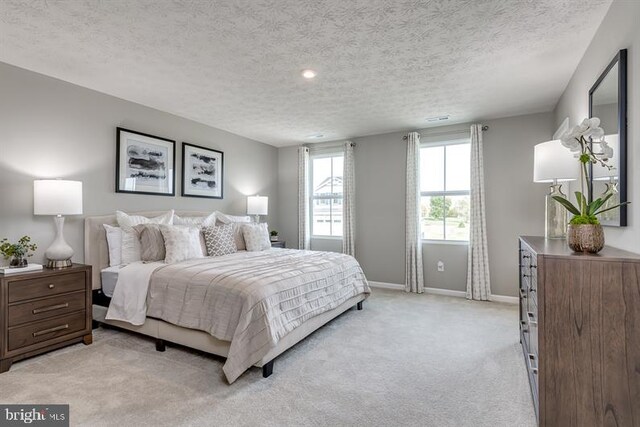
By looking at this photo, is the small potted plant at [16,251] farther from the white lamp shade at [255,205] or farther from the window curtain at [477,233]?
the window curtain at [477,233]

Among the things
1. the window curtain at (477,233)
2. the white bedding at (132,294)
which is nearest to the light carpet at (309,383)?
the white bedding at (132,294)

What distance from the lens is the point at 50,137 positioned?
313cm

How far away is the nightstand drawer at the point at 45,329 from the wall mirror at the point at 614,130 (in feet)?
13.4

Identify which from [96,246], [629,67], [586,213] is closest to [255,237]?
[96,246]

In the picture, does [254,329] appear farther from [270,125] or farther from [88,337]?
[270,125]

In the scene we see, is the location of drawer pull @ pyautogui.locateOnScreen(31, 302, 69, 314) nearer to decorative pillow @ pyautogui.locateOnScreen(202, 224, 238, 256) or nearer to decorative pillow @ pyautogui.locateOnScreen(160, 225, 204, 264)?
decorative pillow @ pyautogui.locateOnScreen(160, 225, 204, 264)

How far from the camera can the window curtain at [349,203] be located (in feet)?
17.8

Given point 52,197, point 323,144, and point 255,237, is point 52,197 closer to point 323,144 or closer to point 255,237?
point 255,237

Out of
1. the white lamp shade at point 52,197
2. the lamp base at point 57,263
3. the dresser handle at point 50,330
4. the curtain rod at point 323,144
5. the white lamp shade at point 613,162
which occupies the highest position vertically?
the curtain rod at point 323,144

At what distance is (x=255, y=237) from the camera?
4312mm

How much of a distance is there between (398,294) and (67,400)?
3898mm

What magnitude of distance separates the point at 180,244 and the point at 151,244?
0.31 m

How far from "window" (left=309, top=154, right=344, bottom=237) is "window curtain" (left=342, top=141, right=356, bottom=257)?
0.30 metres

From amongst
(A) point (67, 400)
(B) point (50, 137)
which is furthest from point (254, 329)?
(B) point (50, 137)
